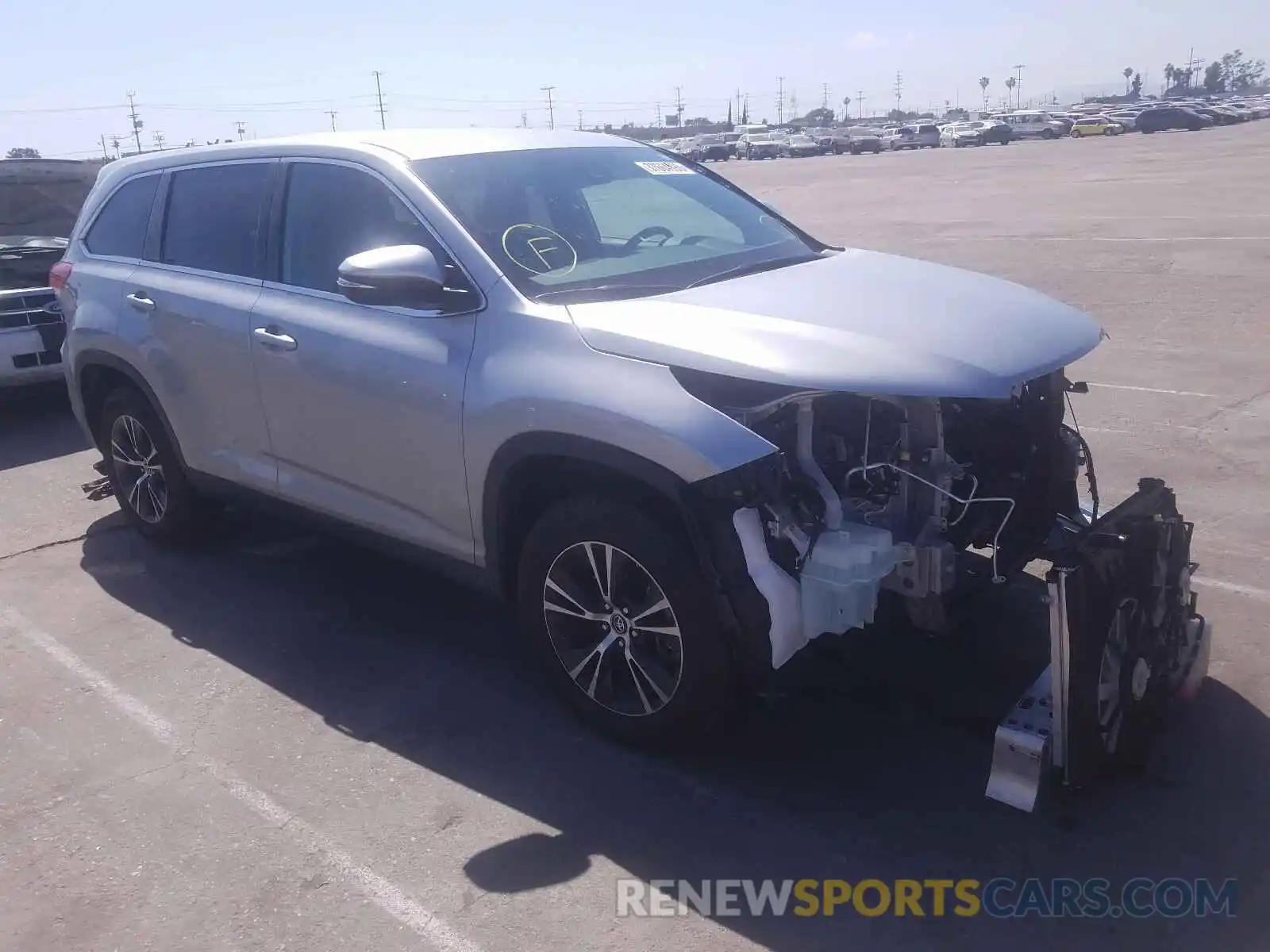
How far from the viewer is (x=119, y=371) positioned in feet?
18.5

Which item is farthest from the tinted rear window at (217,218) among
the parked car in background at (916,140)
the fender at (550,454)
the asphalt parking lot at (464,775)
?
the parked car in background at (916,140)

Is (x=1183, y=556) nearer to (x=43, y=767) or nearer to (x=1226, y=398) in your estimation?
(x=43, y=767)

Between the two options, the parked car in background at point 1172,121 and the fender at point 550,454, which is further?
the parked car in background at point 1172,121

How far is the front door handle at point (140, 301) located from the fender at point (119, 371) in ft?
0.97

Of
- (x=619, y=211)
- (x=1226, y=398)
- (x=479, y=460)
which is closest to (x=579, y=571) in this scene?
(x=479, y=460)

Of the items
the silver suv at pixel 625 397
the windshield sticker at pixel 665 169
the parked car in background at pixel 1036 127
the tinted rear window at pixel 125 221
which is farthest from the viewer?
the parked car in background at pixel 1036 127

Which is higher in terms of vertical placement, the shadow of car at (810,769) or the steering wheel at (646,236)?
the steering wheel at (646,236)

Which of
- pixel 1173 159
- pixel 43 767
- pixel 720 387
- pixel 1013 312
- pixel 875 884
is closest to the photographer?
pixel 875 884

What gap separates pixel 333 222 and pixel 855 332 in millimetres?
2239

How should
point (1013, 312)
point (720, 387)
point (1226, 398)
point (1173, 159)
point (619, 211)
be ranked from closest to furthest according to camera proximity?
point (720, 387), point (1013, 312), point (619, 211), point (1226, 398), point (1173, 159)

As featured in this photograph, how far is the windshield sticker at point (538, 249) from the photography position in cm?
397

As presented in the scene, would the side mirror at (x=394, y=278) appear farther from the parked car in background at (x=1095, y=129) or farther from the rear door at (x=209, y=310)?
the parked car in background at (x=1095, y=129)

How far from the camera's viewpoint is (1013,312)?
3.66 m

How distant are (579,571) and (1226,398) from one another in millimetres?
5635
